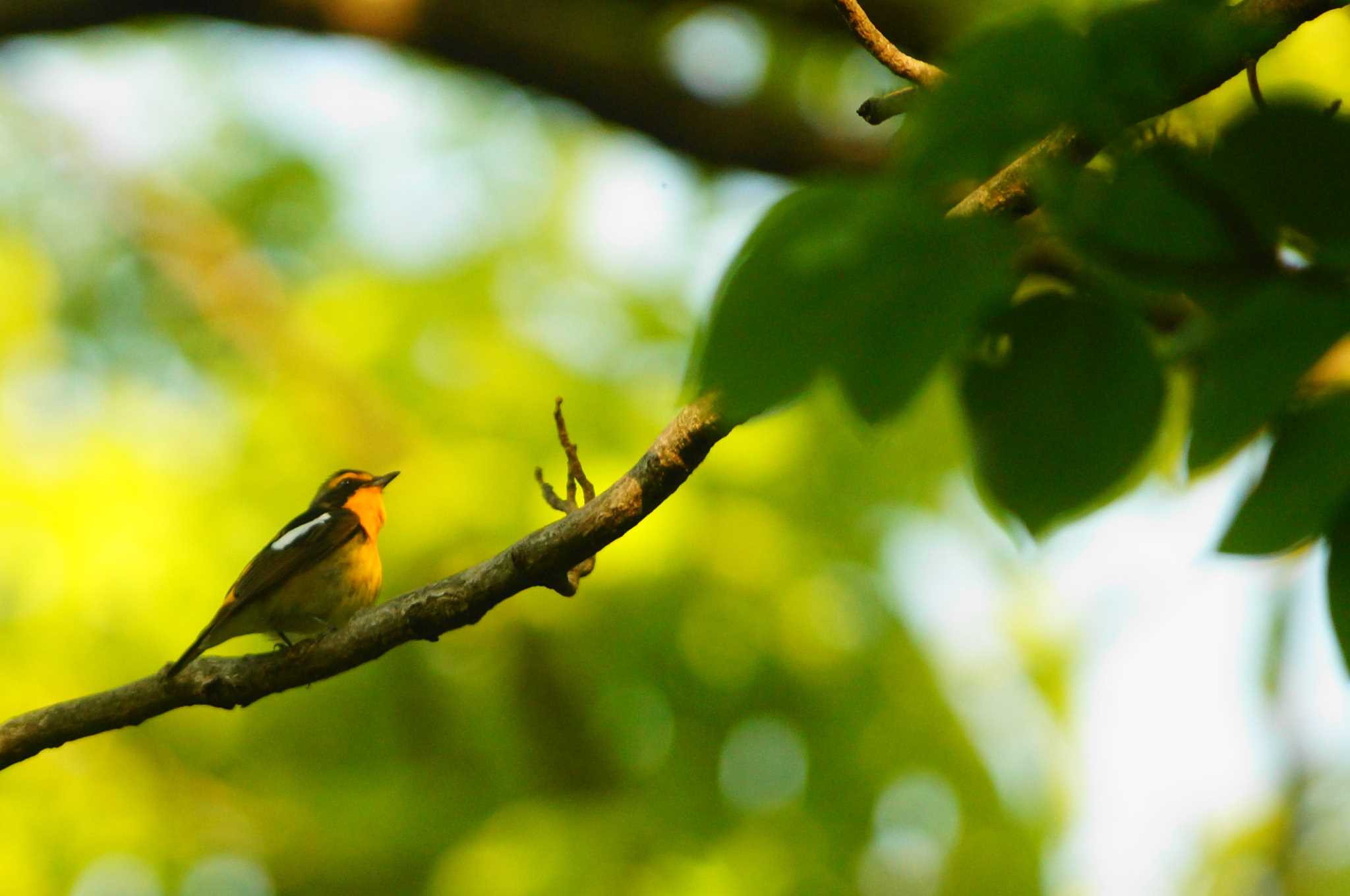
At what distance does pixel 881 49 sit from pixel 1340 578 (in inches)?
75.0

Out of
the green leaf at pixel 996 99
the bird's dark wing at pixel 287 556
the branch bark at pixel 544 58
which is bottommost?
the green leaf at pixel 996 99

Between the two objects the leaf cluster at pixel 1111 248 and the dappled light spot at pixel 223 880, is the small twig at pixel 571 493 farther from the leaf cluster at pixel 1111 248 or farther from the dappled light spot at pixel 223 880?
the dappled light spot at pixel 223 880

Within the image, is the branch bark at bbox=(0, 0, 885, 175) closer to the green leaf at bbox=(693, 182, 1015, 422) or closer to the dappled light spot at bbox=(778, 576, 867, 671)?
the dappled light spot at bbox=(778, 576, 867, 671)

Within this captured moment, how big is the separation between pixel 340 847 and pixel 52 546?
2876mm

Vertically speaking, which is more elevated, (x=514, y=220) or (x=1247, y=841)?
(x=514, y=220)

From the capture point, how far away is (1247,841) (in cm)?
938

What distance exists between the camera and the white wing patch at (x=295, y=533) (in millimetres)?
5086

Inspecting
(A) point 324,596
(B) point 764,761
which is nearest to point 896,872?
(B) point 764,761

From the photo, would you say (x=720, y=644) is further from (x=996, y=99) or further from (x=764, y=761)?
(x=996, y=99)

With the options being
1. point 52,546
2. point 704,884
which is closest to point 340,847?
point 704,884

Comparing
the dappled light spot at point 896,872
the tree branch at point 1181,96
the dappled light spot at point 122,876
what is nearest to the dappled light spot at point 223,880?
the dappled light spot at point 122,876

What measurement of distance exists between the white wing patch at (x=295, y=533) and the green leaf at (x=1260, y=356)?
4.71 meters

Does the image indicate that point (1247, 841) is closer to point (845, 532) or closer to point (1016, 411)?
point (845, 532)

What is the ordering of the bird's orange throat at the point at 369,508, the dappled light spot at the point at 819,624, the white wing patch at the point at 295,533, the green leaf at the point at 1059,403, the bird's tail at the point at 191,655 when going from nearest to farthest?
the green leaf at the point at 1059,403 → the bird's tail at the point at 191,655 → the white wing patch at the point at 295,533 → the bird's orange throat at the point at 369,508 → the dappled light spot at the point at 819,624
